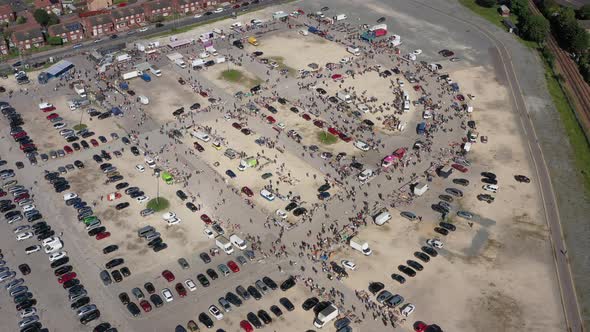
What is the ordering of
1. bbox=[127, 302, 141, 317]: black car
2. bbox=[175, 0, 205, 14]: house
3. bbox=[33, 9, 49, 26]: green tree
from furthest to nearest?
bbox=[175, 0, 205, 14]: house → bbox=[33, 9, 49, 26]: green tree → bbox=[127, 302, 141, 317]: black car

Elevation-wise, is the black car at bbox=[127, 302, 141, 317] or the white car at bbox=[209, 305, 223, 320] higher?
the white car at bbox=[209, 305, 223, 320]

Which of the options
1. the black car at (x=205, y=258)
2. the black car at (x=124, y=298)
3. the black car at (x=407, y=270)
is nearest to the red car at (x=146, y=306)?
the black car at (x=124, y=298)

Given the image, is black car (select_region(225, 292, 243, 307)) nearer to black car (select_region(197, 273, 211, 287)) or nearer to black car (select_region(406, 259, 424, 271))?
black car (select_region(197, 273, 211, 287))

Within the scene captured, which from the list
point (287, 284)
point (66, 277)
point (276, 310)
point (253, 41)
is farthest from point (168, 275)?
point (253, 41)

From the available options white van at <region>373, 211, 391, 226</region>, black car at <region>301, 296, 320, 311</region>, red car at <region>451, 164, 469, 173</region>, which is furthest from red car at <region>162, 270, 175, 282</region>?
red car at <region>451, 164, 469, 173</region>

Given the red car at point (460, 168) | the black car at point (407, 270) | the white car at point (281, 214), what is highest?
the red car at point (460, 168)

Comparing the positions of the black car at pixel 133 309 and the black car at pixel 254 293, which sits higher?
the black car at pixel 254 293

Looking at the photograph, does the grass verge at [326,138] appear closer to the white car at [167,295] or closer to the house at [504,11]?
the white car at [167,295]
